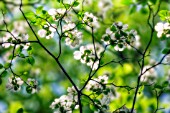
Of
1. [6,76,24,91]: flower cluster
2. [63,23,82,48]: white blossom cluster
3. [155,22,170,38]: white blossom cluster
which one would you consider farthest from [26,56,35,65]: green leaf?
Result: [155,22,170,38]: white blossom cluster

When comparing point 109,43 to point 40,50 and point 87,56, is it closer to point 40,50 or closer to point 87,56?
point 87,56

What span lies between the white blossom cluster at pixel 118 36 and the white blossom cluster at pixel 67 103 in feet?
1.71

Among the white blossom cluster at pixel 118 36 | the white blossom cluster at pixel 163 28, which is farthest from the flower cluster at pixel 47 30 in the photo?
the white blossom cluster at pixel 163 28

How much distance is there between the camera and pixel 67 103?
3.26 meters

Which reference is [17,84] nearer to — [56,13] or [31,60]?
[31,60]

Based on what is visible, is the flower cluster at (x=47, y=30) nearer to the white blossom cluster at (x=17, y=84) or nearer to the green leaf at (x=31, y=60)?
the green leaf at (x=31, y=60)

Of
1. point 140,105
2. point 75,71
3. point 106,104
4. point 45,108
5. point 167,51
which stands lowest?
point 106,104

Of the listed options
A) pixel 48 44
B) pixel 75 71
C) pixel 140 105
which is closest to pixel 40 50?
pixel 48 44

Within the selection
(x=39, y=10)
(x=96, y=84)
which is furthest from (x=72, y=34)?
(x=96, y=84)

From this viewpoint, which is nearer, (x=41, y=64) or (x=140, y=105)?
(x=140, y=105)

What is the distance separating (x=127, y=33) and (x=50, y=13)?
2.18ft

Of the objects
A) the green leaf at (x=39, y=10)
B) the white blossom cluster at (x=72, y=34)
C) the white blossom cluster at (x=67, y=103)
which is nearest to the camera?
the green leaf at (x=39, y=10)

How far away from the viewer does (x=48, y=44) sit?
10.5 meters

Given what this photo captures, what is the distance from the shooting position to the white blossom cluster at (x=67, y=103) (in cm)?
327
